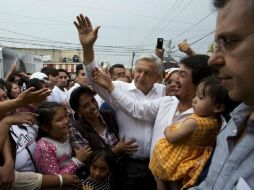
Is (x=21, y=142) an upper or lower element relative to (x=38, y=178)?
upper

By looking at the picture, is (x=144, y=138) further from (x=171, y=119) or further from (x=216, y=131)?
(x=216, y=131)

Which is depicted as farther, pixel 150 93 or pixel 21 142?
pixel 150 93

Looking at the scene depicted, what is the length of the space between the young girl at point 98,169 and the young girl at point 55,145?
112 millimetres

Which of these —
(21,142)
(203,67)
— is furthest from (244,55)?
(21,142)

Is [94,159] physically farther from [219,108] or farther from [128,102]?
[219,108]

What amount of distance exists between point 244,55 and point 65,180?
2.04m

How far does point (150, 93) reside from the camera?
3459mm

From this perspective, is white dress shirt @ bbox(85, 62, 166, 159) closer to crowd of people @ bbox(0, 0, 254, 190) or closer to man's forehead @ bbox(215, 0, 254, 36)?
crowd of people @ bbox(0, 0, 254, 190)

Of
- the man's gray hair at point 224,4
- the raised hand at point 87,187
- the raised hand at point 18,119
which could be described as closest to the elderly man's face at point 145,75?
the raised hand at point 87,187

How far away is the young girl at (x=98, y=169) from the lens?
2.93 meters

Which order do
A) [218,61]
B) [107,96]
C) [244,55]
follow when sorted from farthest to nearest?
1. [107,96]
2. [218,61]
3. [244,55]

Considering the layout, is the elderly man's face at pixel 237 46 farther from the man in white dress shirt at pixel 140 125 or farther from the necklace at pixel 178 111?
the man in white dress shirt at pixel 140 125

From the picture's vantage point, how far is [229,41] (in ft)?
3.83

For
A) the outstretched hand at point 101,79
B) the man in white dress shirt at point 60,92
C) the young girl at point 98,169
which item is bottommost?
the young girl at point 98,169
